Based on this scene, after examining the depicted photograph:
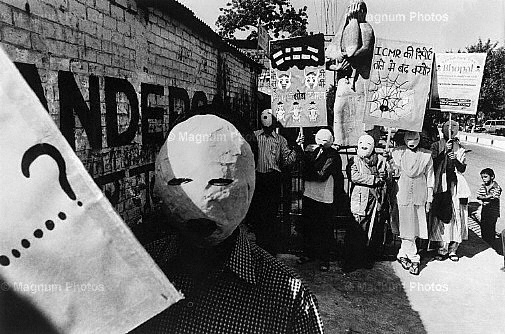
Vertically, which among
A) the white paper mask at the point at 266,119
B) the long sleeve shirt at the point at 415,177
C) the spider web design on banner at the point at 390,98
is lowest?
the long sleeve shirt at the point at 415,177

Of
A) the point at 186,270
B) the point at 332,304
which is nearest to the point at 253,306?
the point at 186,270

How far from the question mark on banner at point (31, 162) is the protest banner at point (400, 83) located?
339cm

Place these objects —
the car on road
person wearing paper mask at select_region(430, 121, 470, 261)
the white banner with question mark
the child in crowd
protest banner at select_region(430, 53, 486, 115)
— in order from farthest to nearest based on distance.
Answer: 1. the car on road
2. the child in crowd
3. person wearing paper mask at select_region(430, 121, 470, 261)
4. protest banner at select_region(430, 53, 486, 115)
5. the white banner with question mark

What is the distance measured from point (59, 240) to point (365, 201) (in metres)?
3.57

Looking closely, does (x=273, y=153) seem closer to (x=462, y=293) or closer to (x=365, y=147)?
(x=365, y=147)

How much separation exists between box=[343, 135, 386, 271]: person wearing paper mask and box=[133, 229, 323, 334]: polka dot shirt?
2.89m

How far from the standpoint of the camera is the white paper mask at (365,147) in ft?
13.4

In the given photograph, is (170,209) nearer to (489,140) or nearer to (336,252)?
(336,252)

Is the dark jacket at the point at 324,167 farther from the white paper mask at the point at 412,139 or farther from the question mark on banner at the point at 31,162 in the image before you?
the question mark on banner at the point at 31,162

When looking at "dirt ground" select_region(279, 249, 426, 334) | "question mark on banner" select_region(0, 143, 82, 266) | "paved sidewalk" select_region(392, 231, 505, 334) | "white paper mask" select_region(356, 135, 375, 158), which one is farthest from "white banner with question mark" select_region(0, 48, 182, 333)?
"white paper mask" select_region(356, 135, 375, 158)

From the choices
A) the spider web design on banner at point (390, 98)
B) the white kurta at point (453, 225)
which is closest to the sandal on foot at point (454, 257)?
the white kurta at point (453, 225)

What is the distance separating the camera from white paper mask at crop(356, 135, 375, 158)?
4.07 metres

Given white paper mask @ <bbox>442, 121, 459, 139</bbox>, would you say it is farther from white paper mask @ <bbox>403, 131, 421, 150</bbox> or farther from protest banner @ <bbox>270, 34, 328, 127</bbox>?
protest banner @ <bbox>270, 34, 328, 127</bbox>

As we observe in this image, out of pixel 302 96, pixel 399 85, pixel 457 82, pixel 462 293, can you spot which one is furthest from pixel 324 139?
pixel 462 293
